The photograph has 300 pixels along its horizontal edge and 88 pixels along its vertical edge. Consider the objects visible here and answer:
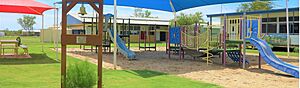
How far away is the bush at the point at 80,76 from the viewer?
14.0 ft

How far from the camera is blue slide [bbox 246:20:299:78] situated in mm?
8211

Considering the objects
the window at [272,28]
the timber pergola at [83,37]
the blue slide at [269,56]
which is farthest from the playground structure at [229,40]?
the window at [272,28]

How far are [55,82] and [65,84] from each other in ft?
7.35

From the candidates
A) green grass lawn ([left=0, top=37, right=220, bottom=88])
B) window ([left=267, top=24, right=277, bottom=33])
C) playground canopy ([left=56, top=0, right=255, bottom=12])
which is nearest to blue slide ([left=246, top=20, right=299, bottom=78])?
green grass lawn ([left=0, top=37, right=220, bottom=88])

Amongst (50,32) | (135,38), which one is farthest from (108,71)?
(135,38)

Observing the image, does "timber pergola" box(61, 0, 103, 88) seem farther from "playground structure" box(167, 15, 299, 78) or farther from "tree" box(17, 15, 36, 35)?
"tree" box(17, 15, 36, 35)

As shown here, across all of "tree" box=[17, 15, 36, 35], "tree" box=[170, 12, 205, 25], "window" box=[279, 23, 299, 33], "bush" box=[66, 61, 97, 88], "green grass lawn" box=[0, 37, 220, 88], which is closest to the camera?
"bush" box=[66, 61, 97, 88]

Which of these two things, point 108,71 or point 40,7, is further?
point 40,7

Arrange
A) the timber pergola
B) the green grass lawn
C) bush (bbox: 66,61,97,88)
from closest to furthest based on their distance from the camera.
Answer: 1. bush (bbox: 66,61,97,88)
2. the timber pergola
3. the green grass lawn

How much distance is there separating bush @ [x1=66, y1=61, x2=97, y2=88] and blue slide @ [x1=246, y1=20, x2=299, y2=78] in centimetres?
554

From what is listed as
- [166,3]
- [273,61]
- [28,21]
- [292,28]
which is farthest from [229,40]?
[28,21]

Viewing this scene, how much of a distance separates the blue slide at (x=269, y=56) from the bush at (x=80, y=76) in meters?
5.54

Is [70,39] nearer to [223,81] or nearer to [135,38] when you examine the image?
[223,81]

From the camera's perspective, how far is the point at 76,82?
429 centimetres
